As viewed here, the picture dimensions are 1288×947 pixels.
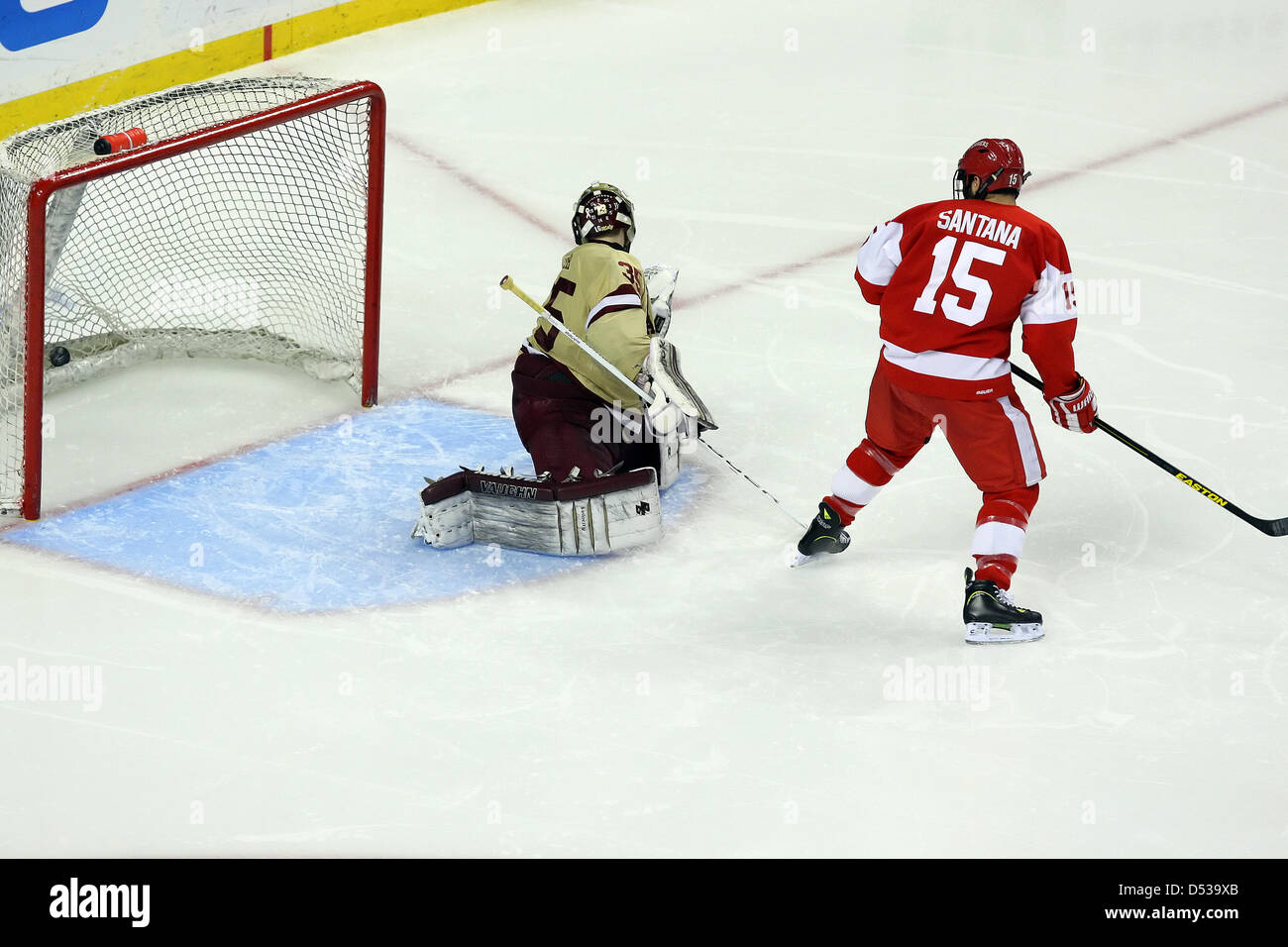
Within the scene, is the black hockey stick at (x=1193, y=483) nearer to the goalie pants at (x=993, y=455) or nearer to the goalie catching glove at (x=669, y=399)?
the goalie pants at (x=993, y=455)

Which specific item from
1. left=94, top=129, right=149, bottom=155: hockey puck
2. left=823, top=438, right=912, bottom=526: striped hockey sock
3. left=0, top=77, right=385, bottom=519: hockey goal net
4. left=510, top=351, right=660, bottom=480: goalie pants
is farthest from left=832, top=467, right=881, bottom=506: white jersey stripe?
left=94, top=129, right=149, bottom=155: hockey puck

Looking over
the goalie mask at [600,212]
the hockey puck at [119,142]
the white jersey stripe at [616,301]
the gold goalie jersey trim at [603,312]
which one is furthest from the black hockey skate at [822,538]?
the hockey puck at [119,142]

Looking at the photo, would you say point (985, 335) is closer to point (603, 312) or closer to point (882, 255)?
point (882, 255)

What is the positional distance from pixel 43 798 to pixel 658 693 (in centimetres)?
116

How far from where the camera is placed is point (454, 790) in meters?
3.51

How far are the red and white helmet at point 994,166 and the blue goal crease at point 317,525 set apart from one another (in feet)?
3.65

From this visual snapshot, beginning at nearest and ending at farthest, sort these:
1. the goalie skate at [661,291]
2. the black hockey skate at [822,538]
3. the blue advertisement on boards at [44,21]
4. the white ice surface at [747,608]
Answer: the white ice surface at [747,608] → the black hockey skate at [822,538] → the goalie skate at [661,291] → the blue advertisement on boards at [44,21]

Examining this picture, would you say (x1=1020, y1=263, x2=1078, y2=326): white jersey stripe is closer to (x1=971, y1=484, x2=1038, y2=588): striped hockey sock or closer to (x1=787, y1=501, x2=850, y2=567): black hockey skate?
(x1=971, y1=484, x2=1038, y2=588): striped hockey sock

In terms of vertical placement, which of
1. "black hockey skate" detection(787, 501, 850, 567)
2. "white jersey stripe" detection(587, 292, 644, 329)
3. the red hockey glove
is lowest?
"black hockey skate" detection(787, 501, 850, 567)

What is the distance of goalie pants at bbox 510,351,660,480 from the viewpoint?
4.36 m

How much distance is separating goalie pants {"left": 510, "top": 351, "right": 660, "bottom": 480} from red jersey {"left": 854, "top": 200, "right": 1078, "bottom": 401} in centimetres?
74

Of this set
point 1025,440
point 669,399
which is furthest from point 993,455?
point 669,399

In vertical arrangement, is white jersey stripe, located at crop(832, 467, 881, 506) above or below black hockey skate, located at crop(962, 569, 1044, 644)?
above

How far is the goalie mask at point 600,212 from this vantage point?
4309 millimetres
